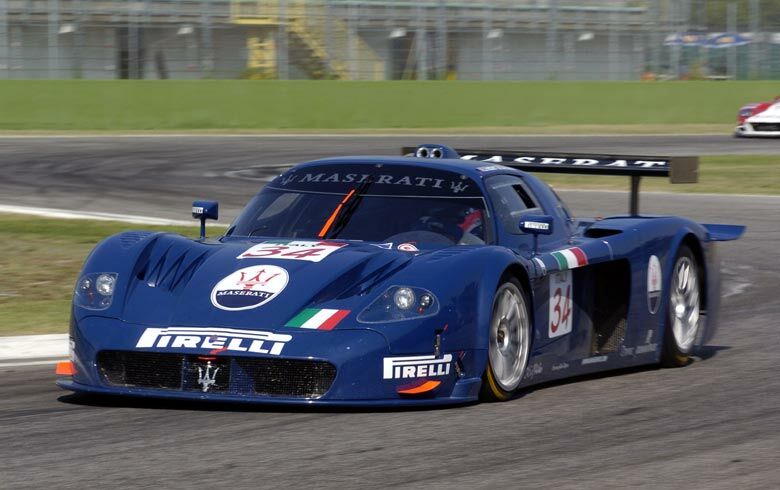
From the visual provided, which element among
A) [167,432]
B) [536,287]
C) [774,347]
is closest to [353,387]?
[167,432]

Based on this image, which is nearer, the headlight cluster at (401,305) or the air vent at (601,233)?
the headlight cluster at (401,305)

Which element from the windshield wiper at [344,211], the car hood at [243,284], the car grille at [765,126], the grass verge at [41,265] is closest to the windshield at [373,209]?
the windshield wiper at [344,211]

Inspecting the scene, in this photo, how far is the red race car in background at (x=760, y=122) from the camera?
30.2 metres

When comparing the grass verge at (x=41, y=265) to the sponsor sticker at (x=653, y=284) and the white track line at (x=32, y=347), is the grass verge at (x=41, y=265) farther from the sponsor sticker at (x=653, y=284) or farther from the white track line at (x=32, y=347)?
the sponsor sticker at (x=653, y=284)

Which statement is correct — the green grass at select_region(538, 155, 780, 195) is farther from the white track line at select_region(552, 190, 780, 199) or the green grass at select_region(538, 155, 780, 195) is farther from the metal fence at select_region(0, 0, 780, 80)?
the metal fence at select_region(0, 0, 780, 80)

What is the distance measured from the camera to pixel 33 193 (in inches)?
737

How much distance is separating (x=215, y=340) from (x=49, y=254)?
24.8ft

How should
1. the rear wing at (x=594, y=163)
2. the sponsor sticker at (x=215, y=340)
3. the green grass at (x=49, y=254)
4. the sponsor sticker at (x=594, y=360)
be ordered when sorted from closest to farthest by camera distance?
the sponsor sticker at (x=215, y=340) → the sponsor sticker at (x=594, y=360) → the rear wing at (x=594, y=163) → the green grass at (x=49, y=254)

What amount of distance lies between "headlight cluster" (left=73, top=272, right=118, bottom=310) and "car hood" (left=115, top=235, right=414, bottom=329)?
66 millimetres

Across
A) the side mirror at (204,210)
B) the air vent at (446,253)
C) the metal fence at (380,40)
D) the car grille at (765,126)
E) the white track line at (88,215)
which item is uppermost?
the metal fence at (380,40)

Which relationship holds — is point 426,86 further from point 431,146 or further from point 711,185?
point 431,146

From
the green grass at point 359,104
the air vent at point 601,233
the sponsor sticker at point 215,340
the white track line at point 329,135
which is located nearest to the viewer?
the sponsor sticker at point 215,340

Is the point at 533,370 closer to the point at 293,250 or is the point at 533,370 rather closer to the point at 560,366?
the point at 560,366

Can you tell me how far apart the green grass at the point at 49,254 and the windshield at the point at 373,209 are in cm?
239
